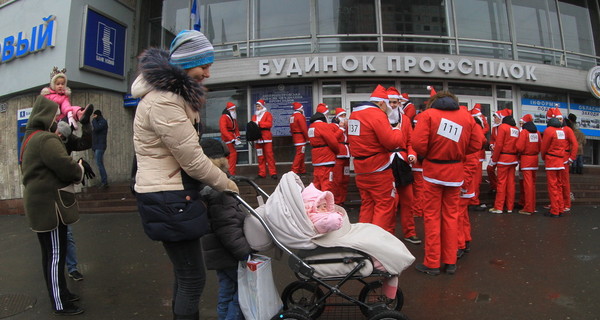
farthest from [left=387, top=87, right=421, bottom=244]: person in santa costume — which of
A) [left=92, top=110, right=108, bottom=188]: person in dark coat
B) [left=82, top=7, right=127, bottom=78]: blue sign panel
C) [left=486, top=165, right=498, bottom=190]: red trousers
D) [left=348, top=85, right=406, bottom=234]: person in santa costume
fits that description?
[left=82, top=7, right=127, bottom=78]: blue sign panel

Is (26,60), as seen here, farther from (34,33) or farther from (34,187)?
(34,187)

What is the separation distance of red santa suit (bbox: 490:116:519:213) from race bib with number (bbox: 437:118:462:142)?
416 centimetres

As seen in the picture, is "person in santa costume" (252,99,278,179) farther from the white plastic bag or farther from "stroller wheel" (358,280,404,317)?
the white plastic bag

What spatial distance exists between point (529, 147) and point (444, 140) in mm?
4533

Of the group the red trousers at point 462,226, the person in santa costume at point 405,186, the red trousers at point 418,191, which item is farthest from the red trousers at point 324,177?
the red trousers at point 462,226

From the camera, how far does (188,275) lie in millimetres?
2455

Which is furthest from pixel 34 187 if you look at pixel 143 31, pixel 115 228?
pixel 143 31

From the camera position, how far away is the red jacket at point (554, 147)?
743 cm

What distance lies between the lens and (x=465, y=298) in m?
3.59

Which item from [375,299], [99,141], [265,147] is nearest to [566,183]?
[265,147]

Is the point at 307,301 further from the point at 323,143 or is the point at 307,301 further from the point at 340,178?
the point at 340,178

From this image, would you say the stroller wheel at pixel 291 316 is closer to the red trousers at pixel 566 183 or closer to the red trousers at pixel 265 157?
the red trousers at pixel 566 183

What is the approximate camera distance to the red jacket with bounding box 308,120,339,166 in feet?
25.7

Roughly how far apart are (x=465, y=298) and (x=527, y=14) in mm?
13176
